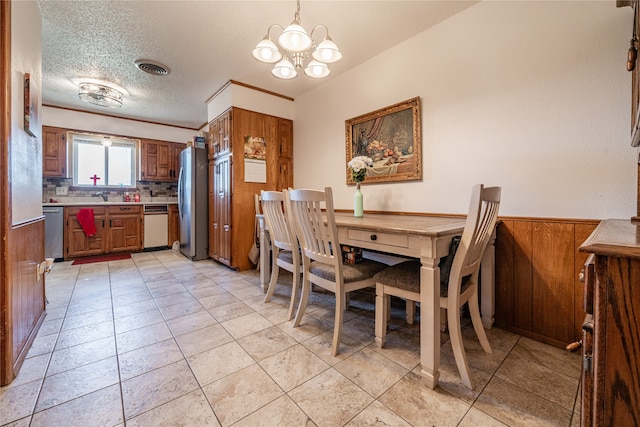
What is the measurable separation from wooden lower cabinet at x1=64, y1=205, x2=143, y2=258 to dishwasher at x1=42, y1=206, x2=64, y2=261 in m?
0.06

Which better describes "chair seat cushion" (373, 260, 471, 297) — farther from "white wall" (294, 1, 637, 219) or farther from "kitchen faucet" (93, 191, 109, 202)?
"kitchen faucet" (93, 191, 109, 202)

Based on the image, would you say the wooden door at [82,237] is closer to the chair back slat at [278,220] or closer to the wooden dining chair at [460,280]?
the chair back slat at [278,220]

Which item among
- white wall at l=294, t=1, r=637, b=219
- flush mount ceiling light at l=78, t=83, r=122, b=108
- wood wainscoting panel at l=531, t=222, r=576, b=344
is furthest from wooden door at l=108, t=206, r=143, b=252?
wood wainscoting panel at l=531, t=222, r=576, b=344

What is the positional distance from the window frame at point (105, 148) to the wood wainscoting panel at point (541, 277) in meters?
5.95

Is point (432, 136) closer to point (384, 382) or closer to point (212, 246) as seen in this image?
point (384, 382)

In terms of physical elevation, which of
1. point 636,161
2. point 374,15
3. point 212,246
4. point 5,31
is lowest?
point 212,246

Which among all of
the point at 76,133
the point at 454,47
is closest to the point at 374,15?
the point at 454,47

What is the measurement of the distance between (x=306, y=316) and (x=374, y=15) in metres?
2.55

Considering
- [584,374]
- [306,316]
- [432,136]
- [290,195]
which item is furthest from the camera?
[432,136]

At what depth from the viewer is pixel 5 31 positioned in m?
1.25

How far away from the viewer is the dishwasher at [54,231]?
12.4 ft

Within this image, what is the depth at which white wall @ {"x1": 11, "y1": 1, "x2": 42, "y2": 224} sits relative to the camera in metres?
1.37

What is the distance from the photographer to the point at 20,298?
1.46 metres

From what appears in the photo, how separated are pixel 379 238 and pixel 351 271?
322 millimetres
